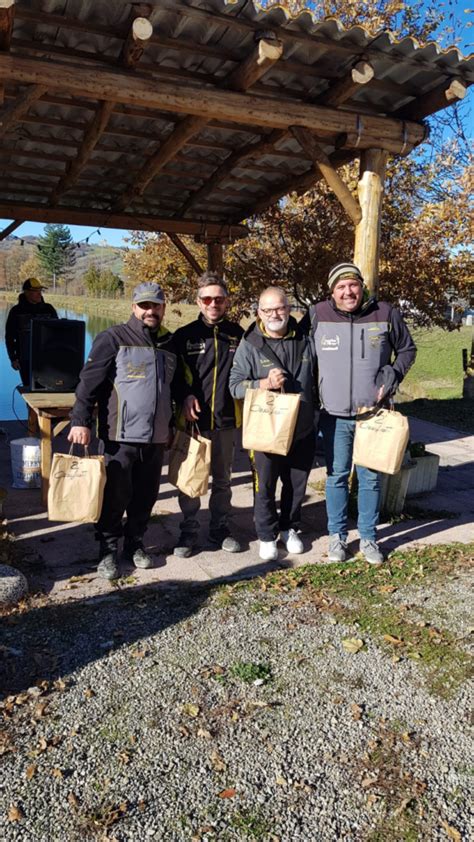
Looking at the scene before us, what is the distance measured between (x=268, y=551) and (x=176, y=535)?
81 centimetres

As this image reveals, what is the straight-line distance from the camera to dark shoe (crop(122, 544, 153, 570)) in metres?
3.98

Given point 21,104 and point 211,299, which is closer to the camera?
point 211,299

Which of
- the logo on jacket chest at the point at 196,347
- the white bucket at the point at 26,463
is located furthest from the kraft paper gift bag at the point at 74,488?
the white bucket at the point at 26,463

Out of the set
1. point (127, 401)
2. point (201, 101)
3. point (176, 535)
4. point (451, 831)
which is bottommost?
point (451, 831)

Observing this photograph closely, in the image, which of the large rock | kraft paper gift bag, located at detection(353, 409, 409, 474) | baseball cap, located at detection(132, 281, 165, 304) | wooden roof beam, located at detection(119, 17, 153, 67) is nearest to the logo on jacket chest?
baseball cap, located at detection(132, 281, 165, 304)

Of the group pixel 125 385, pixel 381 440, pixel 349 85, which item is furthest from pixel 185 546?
pixel 349 85

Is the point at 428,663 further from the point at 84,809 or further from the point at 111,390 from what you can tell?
the point at 111,390

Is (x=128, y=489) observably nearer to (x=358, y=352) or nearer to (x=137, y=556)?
(x=137, y=556)

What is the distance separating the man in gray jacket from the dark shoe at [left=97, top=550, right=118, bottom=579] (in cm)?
95

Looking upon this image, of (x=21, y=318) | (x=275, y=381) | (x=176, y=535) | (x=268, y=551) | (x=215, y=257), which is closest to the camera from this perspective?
(x=275, y=381)

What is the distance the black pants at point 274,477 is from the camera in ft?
13.3

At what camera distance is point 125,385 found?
3670 millimetres

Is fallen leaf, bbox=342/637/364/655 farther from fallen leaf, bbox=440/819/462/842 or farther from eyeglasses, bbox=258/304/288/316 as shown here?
eyeglasses, bbox=258/304/288/316

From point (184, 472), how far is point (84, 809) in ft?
6.89
